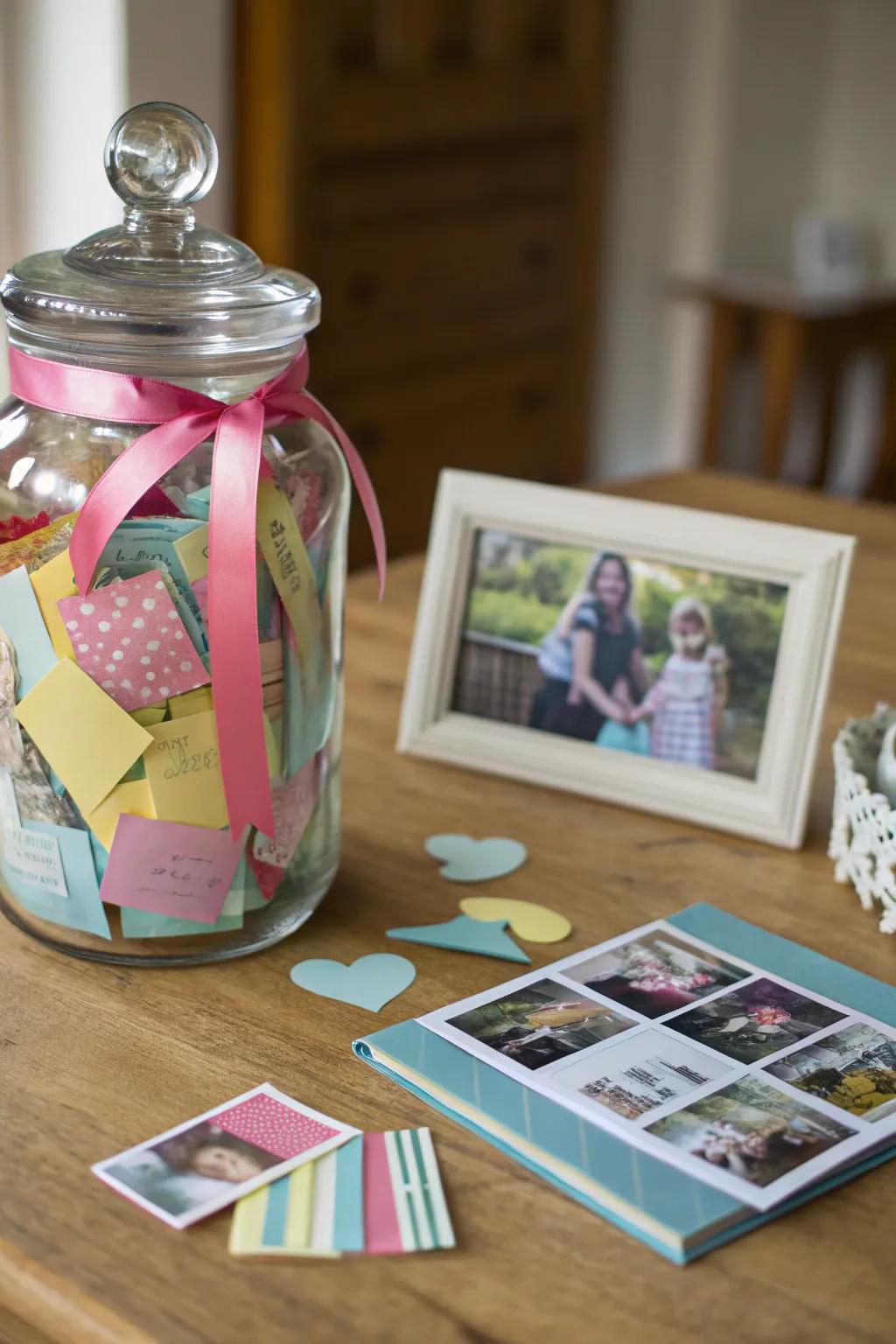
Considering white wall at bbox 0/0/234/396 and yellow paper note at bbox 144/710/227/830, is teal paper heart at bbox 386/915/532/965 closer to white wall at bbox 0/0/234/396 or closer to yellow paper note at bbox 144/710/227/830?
yellow paper note at bbox 144/710/227/830

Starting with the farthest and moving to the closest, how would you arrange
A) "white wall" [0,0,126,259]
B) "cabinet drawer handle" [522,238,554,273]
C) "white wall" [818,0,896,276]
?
"white wall" [818,0,896,276] → "cabinet drawer handle" [522,238,554,273] → "white wall" [0,0,126,259]

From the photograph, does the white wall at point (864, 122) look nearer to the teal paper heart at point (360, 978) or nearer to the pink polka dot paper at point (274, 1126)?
the teal paper heart at point (360, 978)

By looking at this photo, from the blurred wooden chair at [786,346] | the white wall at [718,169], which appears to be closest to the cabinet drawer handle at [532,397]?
the white wall at [718,169]

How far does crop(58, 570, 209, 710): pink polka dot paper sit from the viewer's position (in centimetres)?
69

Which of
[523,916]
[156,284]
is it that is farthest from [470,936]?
[156,284]

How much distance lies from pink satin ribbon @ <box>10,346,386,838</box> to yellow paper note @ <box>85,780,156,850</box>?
1.5 inches

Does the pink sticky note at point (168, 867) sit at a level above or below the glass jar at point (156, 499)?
below

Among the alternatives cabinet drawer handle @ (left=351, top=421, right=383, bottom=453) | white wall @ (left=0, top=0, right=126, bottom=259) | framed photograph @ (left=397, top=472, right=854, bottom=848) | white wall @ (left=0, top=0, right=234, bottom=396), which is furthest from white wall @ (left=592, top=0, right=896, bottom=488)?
framed photograph @ (left=397, top=472, right=854, bottom=848)

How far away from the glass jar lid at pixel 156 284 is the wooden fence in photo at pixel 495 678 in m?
0.32

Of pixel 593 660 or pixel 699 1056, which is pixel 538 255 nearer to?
pixel 593 660

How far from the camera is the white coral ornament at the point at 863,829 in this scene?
2.66 ft

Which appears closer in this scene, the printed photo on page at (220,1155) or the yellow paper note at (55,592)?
the printed photo on page at (220,1155)

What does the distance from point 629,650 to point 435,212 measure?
2.58 meters

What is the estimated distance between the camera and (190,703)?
705 mm
